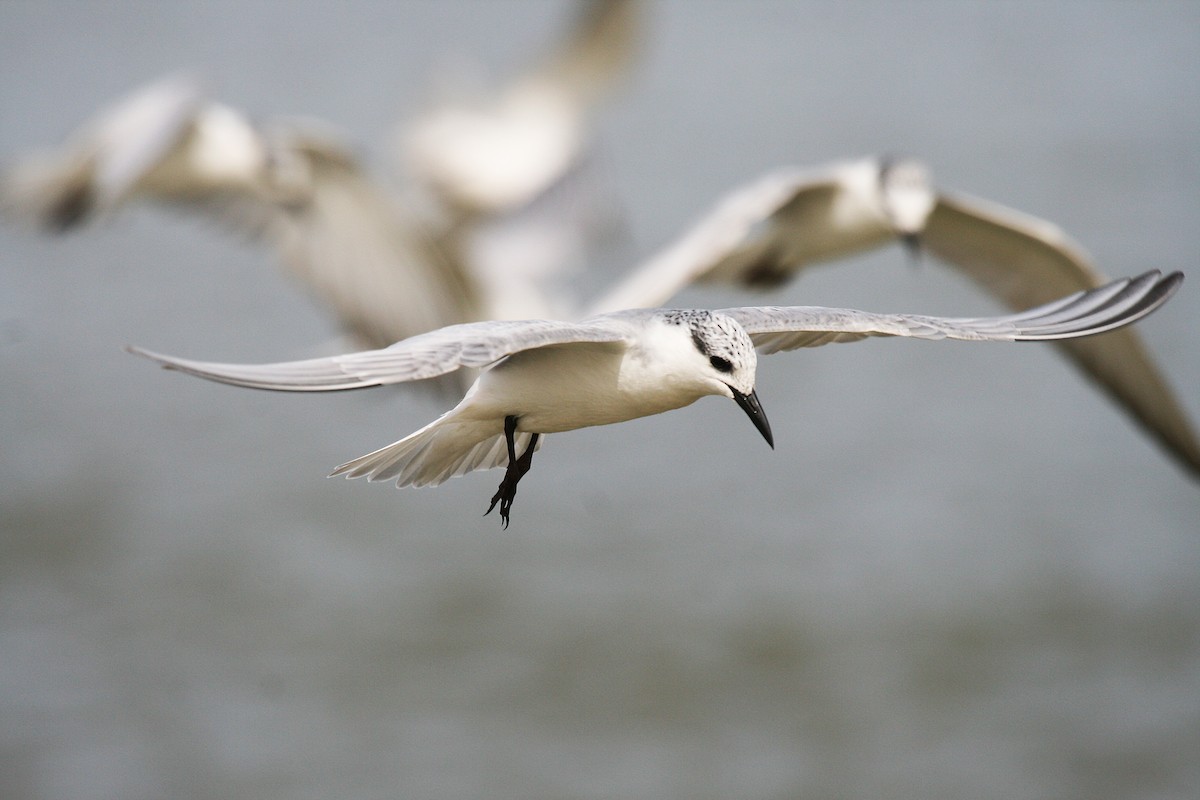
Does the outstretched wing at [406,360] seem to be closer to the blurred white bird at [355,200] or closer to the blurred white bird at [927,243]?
the blurred white bird at [927,243]

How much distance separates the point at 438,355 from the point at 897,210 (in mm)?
3744

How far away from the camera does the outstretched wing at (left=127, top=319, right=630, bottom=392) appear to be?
3.21m

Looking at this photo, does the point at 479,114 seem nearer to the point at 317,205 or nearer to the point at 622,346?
the point at 317,205

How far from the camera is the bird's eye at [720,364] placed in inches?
158

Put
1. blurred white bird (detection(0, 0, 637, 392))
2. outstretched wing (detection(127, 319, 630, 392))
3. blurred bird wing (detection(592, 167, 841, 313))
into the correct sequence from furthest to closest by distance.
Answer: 1. blurred white bird (detection(0, 0, 637, 392))
2. blurred bird wing (detection(592, 167, 841, 313))
3. outstretched wing (detection(127, 319, 630, 392))

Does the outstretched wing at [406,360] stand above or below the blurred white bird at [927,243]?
below

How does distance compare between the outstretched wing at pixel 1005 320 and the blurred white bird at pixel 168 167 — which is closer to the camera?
the outstretched wing at pixel 1005 320

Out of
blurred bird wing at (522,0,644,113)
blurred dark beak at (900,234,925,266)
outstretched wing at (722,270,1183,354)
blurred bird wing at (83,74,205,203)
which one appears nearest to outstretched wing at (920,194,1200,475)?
blurred dark beak at (900,234,925,266)

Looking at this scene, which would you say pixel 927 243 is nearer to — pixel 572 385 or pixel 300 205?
pixel 300 205

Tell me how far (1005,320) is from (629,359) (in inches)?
39.3

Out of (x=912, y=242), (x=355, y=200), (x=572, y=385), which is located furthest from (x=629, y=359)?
(x=355, y=200)

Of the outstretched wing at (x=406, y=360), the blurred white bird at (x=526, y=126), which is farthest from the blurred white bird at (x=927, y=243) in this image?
the outstretched wing at (x=406, y=360)

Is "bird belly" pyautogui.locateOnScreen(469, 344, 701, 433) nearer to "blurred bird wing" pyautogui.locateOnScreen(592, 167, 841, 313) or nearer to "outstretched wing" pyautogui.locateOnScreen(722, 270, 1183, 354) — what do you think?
"outstretched wing" pyautogui.locateOnScreen(722, 270, 1183, 354)

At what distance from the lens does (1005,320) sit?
4.32m
